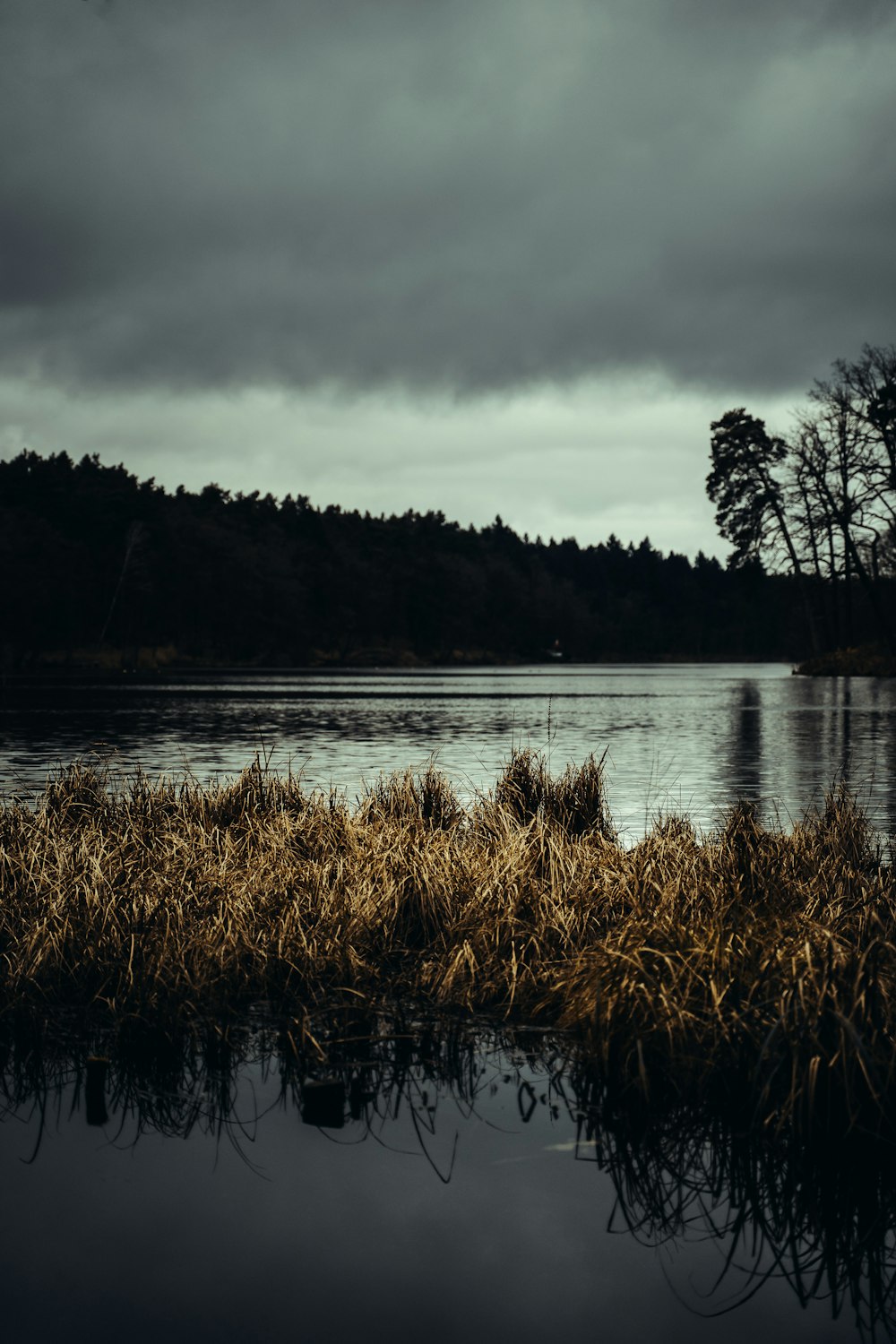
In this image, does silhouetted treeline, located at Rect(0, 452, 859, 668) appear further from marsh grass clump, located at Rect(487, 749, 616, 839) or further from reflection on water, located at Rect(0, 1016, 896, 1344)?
reflection on water, located at Rect(0, 1016, 896, 1344)

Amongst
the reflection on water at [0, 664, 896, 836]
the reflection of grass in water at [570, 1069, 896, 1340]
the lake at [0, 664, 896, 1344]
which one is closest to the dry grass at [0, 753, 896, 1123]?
the reflection of grass in water at [570, 1069, 896, 1340]

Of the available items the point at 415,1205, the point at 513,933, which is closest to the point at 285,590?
the point at 513,933

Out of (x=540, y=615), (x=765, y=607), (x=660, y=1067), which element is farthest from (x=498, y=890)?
(x=765, y=607)

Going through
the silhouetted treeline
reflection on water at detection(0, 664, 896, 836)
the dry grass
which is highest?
the silhouetted treeline

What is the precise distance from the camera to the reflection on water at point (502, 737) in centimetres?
1411

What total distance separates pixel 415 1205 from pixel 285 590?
4105 inches

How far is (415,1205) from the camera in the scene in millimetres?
3488

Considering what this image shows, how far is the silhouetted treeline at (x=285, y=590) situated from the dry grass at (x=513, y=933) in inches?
2260

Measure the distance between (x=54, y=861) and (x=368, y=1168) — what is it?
4.08 m

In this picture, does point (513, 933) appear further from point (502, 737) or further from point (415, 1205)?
point (502, 737)

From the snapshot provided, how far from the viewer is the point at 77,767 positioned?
997cm

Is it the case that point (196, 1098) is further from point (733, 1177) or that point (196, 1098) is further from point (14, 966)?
point (733, 1177)

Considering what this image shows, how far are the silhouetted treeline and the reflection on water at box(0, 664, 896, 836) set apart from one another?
32.7 metres

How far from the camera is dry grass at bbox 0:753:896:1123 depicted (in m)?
4.17
